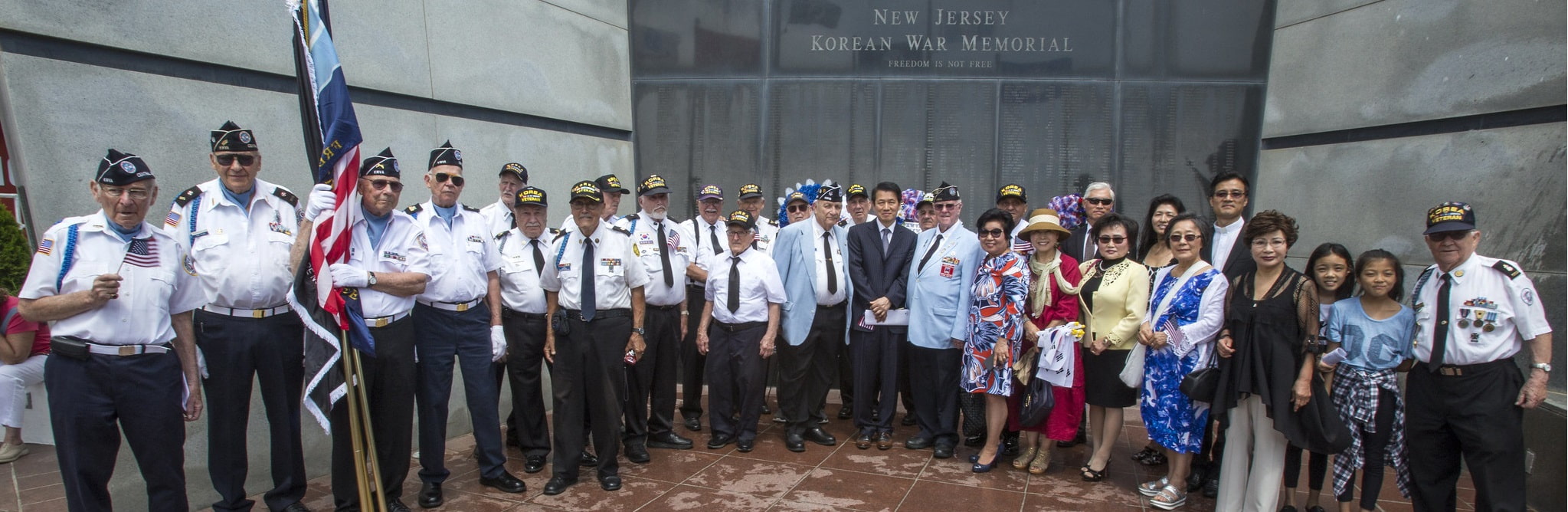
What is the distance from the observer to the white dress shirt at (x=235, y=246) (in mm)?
3750

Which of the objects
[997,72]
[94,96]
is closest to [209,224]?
[94,96]

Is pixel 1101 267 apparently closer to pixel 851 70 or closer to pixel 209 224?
pixel 851 70

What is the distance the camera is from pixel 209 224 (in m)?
3.78

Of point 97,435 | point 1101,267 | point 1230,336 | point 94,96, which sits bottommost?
point 97,435

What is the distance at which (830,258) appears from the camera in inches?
220

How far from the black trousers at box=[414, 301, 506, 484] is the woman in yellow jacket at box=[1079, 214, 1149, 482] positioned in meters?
3.64

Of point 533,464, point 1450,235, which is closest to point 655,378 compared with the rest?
point 533,464

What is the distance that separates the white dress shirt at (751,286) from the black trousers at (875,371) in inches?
27.3

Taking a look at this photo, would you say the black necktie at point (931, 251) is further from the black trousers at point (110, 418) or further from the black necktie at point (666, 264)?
the black trousers at point (110, 418)

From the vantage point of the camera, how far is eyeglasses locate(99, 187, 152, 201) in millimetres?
3301

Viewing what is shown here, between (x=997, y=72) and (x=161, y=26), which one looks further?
(x=997, y=72)

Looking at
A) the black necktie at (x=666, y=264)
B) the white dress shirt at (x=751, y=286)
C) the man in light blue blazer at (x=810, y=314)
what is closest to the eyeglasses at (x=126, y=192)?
the black necktie at (x=666, y=264)

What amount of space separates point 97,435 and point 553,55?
177 inches

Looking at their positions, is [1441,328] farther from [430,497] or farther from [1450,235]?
[430,497]
